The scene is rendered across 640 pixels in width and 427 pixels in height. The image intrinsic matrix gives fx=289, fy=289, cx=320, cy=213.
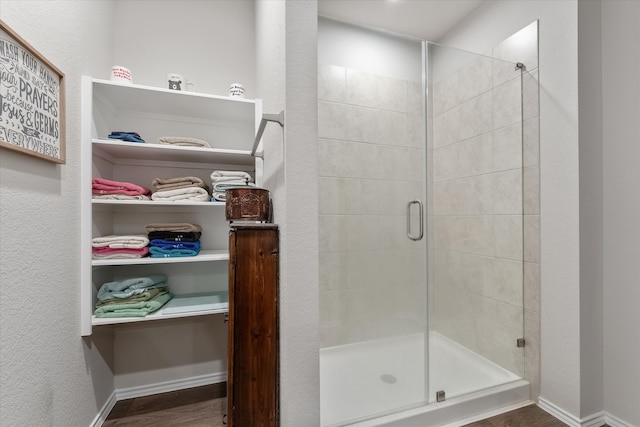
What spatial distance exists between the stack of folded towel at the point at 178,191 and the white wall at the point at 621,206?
84.4 inches

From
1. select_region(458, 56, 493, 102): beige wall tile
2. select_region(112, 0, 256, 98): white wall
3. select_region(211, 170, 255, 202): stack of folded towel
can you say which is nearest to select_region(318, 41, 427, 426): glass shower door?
select_region(458, 56, 493, 102): beige wall tile

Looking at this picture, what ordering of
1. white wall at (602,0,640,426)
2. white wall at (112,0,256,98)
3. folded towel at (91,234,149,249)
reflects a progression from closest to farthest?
white wall at (602,0,640,426), folded towel at (91,234,149,249), white wall at (112,0,256,98)

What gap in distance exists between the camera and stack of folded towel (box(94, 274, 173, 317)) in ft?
4.88

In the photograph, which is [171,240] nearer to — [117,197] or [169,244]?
[169,244]

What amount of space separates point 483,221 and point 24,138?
2.31 metres

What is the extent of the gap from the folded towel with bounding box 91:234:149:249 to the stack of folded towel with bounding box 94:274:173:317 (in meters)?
0.21

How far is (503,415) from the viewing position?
1.52 meters

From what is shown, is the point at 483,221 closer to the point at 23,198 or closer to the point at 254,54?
the point at 254,54

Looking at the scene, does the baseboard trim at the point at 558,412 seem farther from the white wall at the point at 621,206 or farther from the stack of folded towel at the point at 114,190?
the stack of folded towel at the point at 114,190

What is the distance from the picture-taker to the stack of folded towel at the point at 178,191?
63.4 inches

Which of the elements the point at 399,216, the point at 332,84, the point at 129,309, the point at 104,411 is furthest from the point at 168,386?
the point at 332,84

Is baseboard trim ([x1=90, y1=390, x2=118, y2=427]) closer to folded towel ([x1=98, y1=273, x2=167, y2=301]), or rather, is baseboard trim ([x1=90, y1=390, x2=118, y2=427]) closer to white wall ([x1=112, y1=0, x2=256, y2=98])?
folded towel ([x1=98, y1=273, x2=167, y2=301])

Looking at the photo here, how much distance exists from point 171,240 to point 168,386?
1003mm

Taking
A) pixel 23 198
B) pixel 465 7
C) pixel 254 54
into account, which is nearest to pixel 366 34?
pixel 254 54
